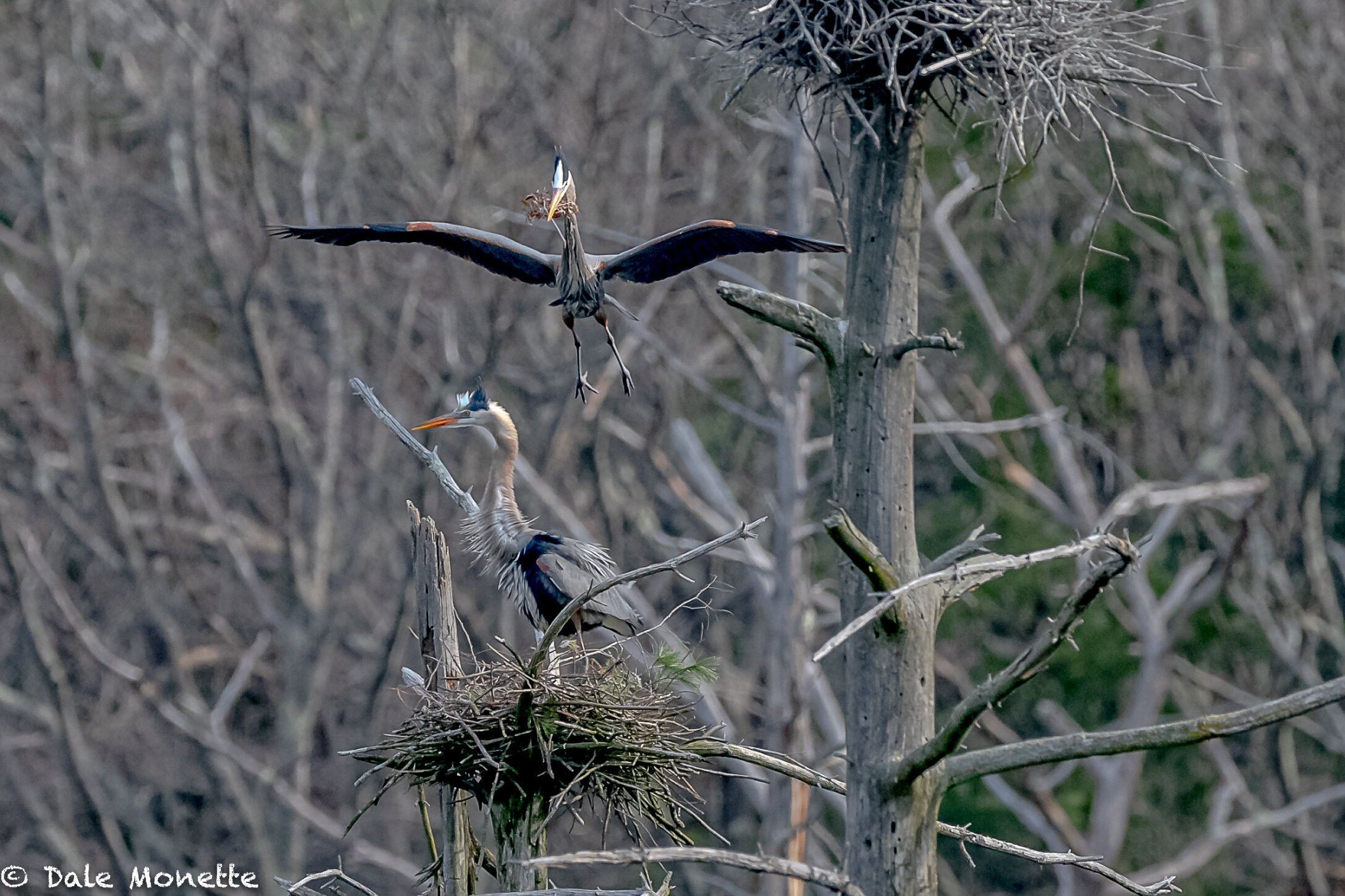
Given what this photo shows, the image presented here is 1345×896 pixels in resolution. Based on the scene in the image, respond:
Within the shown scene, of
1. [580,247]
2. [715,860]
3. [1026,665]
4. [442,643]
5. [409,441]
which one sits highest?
[580,247]

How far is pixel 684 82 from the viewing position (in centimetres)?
1814

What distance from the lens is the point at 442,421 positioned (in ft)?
19.8

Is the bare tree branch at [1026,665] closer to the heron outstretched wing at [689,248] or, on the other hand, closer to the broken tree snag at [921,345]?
the broken tree snag at [921,345]

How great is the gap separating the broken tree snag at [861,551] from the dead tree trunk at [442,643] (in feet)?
5.74

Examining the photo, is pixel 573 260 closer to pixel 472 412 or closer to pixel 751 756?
pixel 472 412

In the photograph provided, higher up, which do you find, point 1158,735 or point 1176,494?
point 1176,494

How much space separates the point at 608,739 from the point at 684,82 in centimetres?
1469

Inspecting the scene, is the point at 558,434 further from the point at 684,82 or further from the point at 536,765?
the point at 536,765

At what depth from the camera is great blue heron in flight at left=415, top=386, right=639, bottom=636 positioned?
6117 mm

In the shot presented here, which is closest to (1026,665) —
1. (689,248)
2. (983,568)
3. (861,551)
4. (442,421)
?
(983,568)

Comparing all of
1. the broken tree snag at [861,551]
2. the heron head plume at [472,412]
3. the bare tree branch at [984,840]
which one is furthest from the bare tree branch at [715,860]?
the heron head plume at [472,412]

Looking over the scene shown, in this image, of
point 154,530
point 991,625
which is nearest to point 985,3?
point 991,625

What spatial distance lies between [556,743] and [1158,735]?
2.02 meters

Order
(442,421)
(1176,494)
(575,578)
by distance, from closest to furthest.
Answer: (442,421) → (575,578) → (1176,494)
